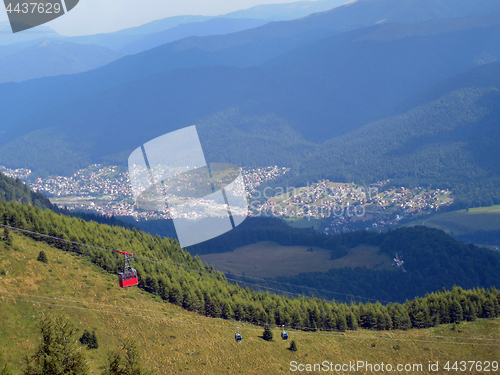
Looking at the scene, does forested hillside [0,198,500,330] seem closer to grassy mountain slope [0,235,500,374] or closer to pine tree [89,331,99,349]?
grassy mountain slope [0,235,500,374]

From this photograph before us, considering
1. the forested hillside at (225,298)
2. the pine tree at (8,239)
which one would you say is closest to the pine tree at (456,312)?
the forested hillside at (225,298)

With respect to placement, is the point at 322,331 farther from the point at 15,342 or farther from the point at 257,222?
the point at 257,222

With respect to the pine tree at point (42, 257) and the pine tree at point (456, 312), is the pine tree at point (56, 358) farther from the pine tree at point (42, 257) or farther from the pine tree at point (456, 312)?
the pine tree at point (456, 312)

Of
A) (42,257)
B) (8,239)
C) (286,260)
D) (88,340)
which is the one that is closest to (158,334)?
(88,340)

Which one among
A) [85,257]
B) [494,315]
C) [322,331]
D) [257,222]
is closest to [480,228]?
[257,222]

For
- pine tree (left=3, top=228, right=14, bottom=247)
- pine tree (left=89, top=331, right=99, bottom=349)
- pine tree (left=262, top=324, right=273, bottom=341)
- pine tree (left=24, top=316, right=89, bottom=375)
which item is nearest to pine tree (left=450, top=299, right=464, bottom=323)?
pine tree (left=262, top=324, right=273, bottom=341)

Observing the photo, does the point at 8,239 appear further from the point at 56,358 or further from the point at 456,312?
the point at 456,312
